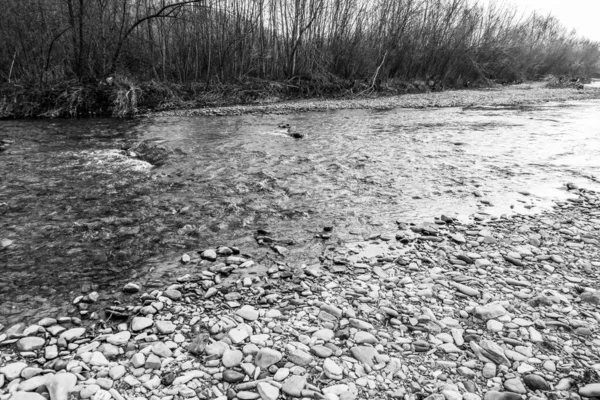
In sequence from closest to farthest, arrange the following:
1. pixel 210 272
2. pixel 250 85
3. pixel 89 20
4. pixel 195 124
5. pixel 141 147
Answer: pixel 210 272 < pixel 141 147 < pixel 195 124 < pixel 89 20 < pixel 250 85

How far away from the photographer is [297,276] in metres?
3.95

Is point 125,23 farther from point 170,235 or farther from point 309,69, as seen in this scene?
point 170,235

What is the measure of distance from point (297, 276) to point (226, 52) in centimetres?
2072

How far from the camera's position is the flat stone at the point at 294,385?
7.79ft

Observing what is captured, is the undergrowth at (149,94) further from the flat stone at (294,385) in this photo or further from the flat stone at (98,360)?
the flat stone at (294,385)

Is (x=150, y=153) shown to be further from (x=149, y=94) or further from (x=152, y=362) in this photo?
(x=149, y=94)

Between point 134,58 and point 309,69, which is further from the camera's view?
point 309,69

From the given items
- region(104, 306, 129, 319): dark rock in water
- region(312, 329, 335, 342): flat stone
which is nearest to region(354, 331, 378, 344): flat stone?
region(312, 329, 335, 342): flat stone

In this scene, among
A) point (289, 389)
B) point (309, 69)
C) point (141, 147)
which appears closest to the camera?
point (289, 389)

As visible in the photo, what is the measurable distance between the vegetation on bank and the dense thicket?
64mm

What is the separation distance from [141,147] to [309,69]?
1743cm

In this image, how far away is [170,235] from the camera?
16.2 feet

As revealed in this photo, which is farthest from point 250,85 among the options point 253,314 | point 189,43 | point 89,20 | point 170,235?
point 253,314

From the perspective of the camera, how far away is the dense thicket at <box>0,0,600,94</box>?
53.5ft
